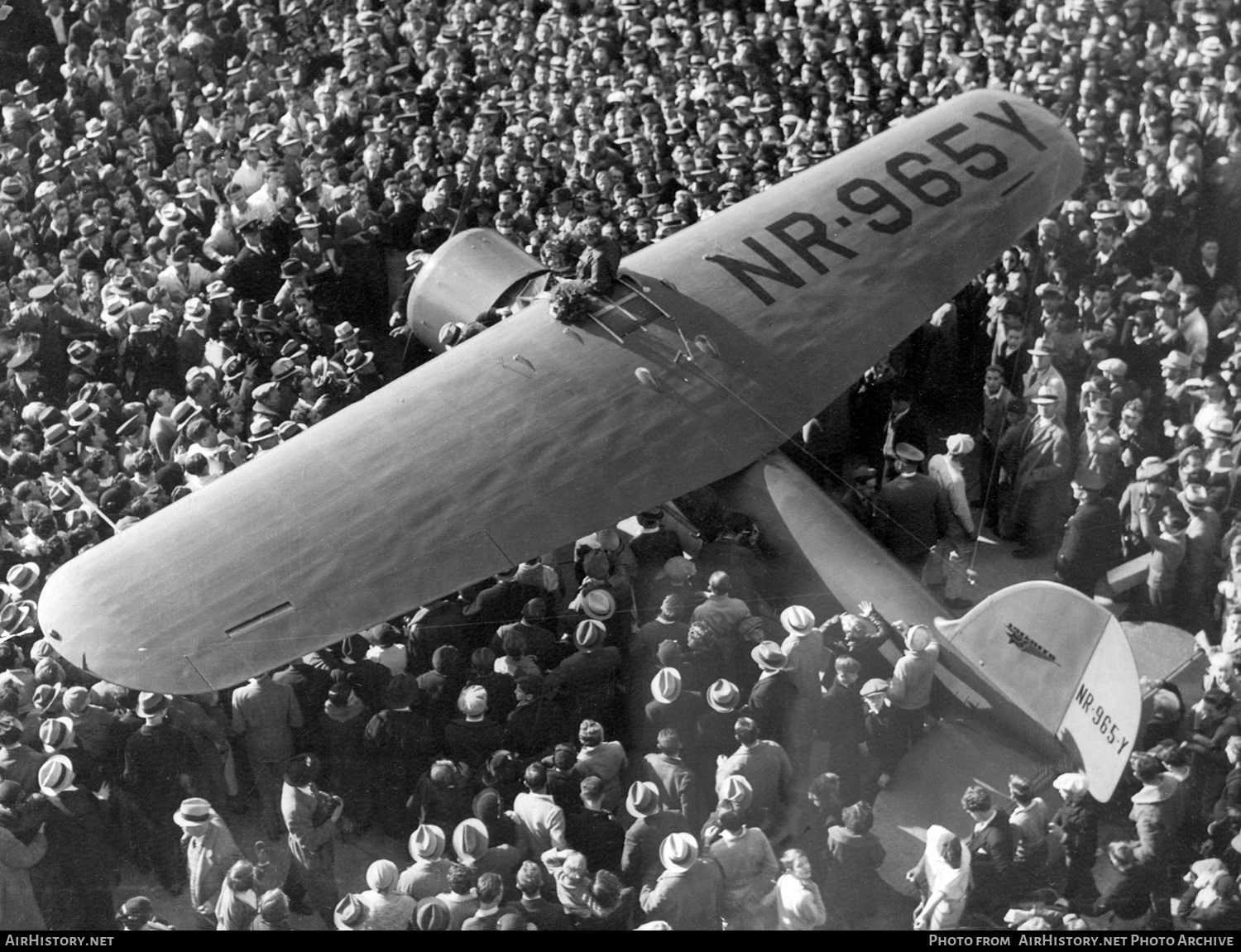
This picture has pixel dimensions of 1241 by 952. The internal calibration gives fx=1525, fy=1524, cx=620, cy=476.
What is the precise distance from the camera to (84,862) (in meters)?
12.3

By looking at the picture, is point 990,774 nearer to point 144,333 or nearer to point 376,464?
point 376,464

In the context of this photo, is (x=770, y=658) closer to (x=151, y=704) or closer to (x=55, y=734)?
(x=151, y=704)

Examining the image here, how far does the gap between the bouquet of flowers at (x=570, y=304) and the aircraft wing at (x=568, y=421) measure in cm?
12

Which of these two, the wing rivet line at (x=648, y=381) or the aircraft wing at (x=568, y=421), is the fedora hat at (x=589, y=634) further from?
the wing rivet line at (x=648, y=381)

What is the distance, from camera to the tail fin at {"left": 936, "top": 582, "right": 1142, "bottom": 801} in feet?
37.9

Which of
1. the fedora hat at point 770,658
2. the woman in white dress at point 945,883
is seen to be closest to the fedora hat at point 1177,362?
the fedora hat at point 770,658

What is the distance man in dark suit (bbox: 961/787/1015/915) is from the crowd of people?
1.4 inches

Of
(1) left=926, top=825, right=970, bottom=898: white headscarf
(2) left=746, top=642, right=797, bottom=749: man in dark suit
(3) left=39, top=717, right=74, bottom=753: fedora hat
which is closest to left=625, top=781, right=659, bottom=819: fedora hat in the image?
(2) left=746, top=642, right=797, bottom=749: man in dark suit

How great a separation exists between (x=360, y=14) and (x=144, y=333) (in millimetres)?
9547

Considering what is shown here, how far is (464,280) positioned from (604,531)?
4.52 metres

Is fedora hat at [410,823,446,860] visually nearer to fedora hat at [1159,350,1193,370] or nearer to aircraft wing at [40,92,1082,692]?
aircraft wing at [40,92,1082,692]

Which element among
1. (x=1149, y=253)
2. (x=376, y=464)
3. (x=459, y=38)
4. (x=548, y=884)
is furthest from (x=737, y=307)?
(x=459, y=38)

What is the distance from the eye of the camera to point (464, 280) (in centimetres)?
1848

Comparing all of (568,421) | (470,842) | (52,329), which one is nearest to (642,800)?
(470,842)
